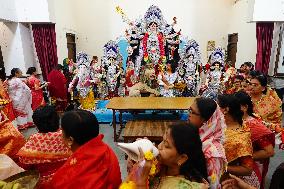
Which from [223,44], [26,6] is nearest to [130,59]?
[26,6]

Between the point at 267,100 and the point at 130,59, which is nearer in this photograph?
the point at 267,100

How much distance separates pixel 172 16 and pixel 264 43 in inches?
176

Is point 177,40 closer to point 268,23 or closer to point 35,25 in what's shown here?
point 268,23

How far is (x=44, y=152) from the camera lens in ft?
4.87

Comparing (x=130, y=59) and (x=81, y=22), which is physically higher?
(x=81, y=22)

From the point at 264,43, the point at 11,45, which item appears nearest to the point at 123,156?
the point at 11,45

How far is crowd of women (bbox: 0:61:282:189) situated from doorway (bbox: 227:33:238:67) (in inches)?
289

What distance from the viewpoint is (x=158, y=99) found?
16.2ft

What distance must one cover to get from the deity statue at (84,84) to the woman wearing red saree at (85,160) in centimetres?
475

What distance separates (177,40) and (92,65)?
2495 millimetres

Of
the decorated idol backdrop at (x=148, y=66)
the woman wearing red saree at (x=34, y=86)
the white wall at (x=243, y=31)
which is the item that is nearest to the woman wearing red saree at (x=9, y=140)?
the woman wearing red saree at (x=34, y=86)

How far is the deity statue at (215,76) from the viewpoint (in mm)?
5770

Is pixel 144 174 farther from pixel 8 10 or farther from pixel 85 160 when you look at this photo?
pixel 8 10

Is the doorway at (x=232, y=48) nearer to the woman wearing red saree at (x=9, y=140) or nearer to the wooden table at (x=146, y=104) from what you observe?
the wooden table at (x=146, y=104)
